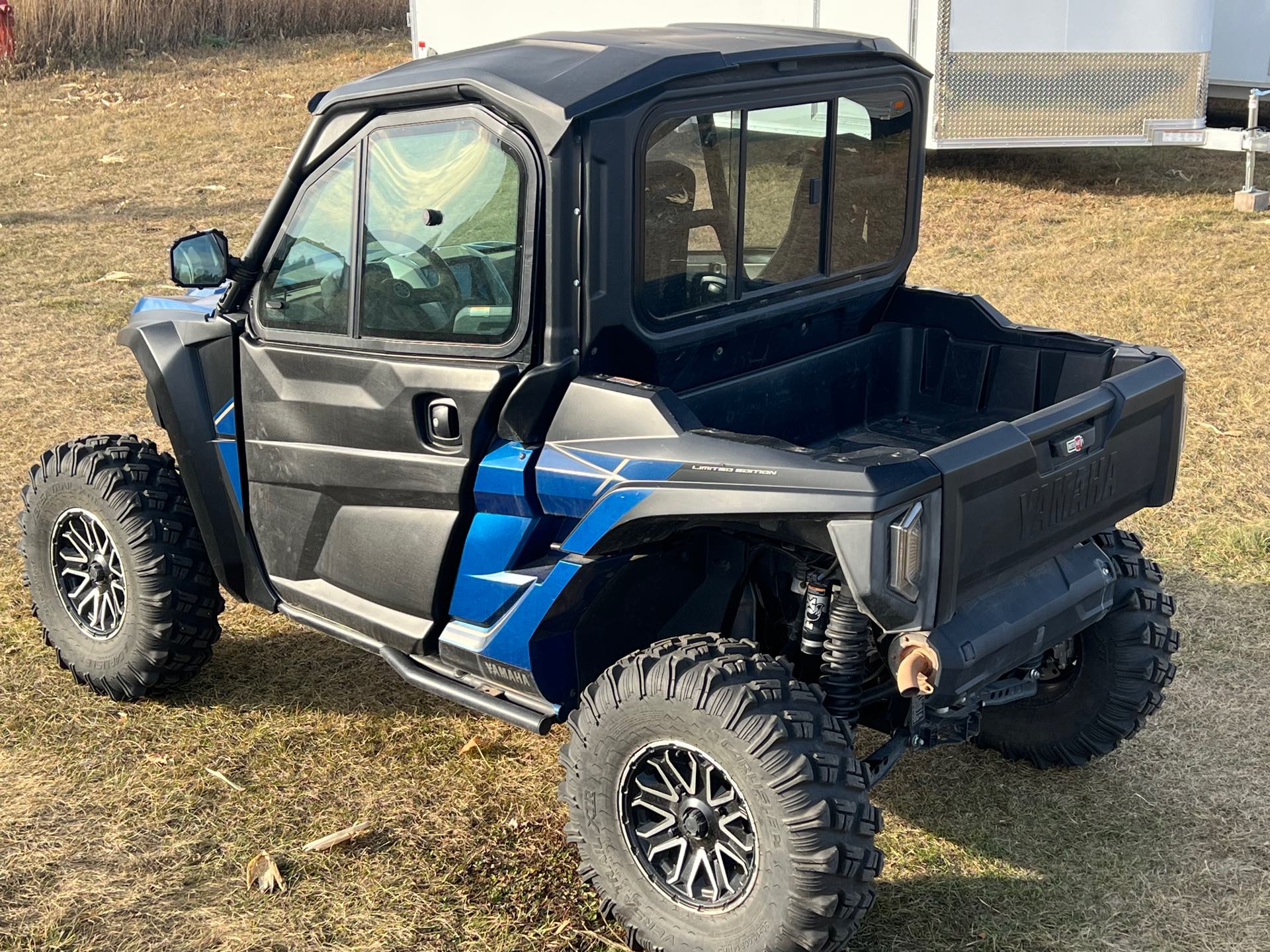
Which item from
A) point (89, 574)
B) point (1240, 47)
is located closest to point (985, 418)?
point (89, 574)

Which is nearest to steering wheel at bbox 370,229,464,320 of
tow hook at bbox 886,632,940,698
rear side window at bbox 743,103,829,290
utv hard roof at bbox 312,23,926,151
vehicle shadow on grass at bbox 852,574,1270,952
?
utv hard roof at bbox 312,23,926,151

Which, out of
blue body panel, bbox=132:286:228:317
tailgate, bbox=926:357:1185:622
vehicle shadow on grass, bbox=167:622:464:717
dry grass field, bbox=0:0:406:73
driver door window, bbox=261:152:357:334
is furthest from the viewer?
dry grass field, bbox=0:0:406:73

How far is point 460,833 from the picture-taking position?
3895 mm

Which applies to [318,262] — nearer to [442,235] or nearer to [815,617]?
[442,235]

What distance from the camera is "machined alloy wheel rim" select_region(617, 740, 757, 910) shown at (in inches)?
125

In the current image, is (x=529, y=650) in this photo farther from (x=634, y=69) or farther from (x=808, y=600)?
(x=634, y=69)

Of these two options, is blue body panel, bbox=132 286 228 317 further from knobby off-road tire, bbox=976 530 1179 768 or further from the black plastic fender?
Answer: knobby off-road tire, bbox=976 530 1179 768

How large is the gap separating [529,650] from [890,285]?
1.60 meters

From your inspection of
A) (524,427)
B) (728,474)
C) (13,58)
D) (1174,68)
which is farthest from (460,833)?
(13,58)

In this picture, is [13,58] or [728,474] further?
[13,58]

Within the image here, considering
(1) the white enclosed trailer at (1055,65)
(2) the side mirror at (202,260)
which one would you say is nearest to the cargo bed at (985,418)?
(2) the side mirror at (202,260)

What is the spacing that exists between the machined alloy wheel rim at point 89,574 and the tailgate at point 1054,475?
2.75 meters

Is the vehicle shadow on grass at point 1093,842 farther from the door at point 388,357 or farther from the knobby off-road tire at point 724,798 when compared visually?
the door at point 388,357

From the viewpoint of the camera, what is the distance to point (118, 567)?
14.8 feet
